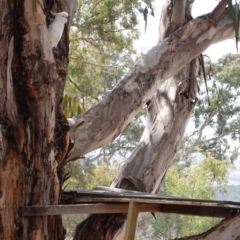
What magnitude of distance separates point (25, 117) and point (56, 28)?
1.39 ft

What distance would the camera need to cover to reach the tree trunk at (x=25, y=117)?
1.88m

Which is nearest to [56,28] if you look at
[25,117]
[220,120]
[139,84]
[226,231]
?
[25,117]

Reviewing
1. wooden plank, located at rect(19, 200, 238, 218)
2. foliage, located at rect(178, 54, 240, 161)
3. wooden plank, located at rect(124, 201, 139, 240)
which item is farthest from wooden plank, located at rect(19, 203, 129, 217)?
foliage, located at rect(178, 54, 240, 161)

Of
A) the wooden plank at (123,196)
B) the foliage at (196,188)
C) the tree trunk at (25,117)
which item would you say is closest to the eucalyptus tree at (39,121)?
the tree trunk at (25,117)

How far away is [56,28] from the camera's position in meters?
2.06

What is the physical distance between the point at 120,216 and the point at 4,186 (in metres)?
0.84

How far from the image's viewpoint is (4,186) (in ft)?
6.18

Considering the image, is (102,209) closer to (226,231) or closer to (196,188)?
(226,231)

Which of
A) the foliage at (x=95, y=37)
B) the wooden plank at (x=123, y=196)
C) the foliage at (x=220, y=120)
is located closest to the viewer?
the wooden plank at (x=123, y=196)

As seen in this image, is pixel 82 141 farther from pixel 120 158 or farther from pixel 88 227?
pixel 120 158

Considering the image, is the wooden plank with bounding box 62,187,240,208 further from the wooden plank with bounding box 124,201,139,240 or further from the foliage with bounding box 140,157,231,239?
the foliage with bounding box 140,157,231,239

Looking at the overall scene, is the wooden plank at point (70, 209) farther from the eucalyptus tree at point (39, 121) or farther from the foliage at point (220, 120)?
the foliage at point (220, 120)

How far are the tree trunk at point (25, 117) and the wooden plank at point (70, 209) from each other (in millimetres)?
44

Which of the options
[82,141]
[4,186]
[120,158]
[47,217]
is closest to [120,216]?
[82,141]
